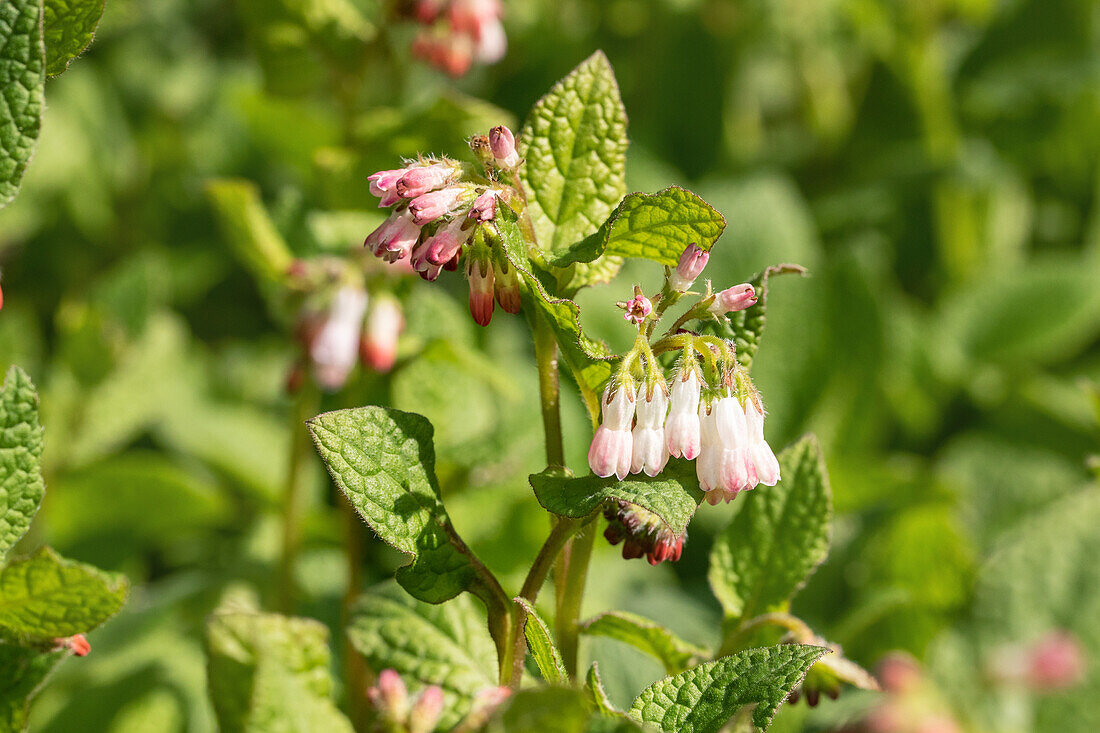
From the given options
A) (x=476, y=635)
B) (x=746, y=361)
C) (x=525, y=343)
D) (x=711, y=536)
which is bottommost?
(x=711, y=536)

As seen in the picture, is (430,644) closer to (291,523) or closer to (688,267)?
(688,267)

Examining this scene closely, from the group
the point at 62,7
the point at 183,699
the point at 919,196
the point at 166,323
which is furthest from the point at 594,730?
the point at 919,196

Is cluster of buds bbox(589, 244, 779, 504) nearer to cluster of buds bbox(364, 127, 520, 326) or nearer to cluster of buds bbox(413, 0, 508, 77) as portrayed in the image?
cluster of buds bbox(364, 127, 520, 326)

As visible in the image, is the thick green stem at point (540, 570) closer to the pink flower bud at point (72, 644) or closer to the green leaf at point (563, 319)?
the green leaf at point (563, 319)

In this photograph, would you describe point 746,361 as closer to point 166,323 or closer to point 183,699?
point 183,699

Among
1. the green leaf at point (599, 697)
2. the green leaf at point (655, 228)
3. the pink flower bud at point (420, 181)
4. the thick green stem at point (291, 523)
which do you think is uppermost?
the pink flower bud at point (420, 181)

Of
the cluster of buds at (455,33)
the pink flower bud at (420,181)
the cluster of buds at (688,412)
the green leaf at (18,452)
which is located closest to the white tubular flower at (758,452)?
the cluster of buds at (688,412)
